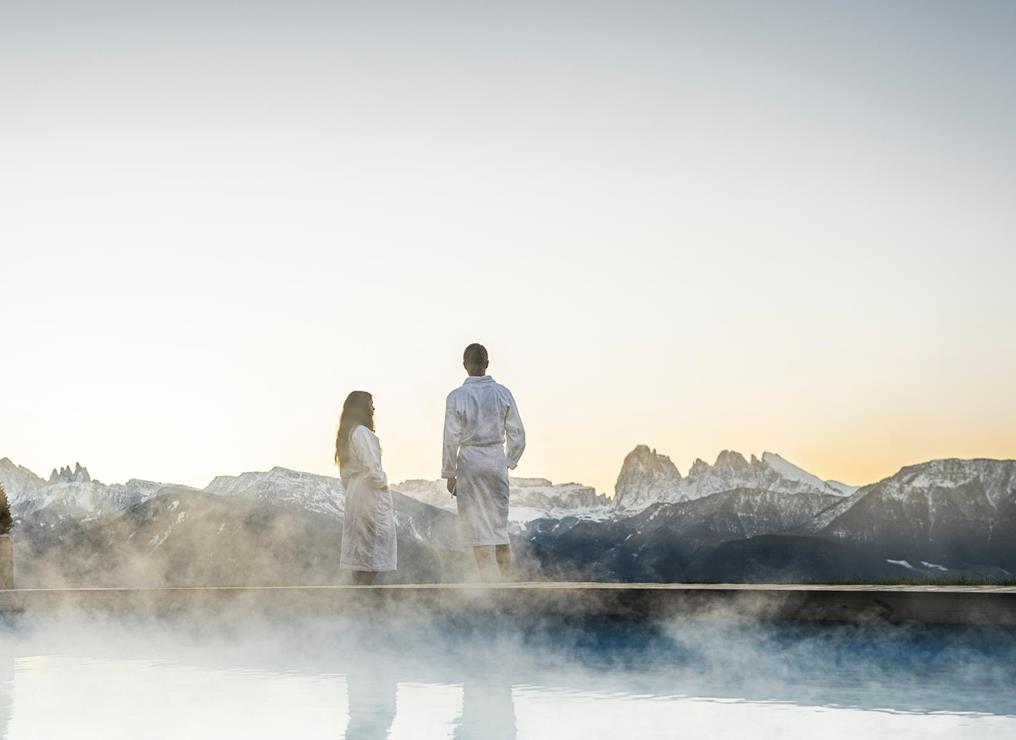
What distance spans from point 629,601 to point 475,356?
3.58 m

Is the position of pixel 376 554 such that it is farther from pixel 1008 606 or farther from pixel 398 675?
pixel 1008 606

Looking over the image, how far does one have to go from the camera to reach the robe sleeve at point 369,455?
10.5 m

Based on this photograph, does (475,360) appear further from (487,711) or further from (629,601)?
(487,711)

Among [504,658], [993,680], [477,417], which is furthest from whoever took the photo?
[477,417]

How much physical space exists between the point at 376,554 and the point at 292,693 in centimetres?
409

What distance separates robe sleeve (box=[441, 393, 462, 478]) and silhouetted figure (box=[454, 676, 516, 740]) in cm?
339

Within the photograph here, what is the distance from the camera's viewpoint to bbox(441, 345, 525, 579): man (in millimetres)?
10078

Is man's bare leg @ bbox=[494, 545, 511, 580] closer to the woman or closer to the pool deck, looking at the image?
the woman

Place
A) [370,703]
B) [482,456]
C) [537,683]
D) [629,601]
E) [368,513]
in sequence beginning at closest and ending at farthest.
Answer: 1. [370,703]
2. [537,683]
3. [629,601]
4. [482,456]
5. [368,513]

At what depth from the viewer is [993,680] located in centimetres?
609

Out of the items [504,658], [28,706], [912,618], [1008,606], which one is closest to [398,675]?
[504,658]

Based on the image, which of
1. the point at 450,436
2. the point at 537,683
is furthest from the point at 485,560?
the point at 537,683

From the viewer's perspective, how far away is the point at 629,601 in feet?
24.1

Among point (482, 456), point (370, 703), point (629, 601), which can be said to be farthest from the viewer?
point (482, 456)
